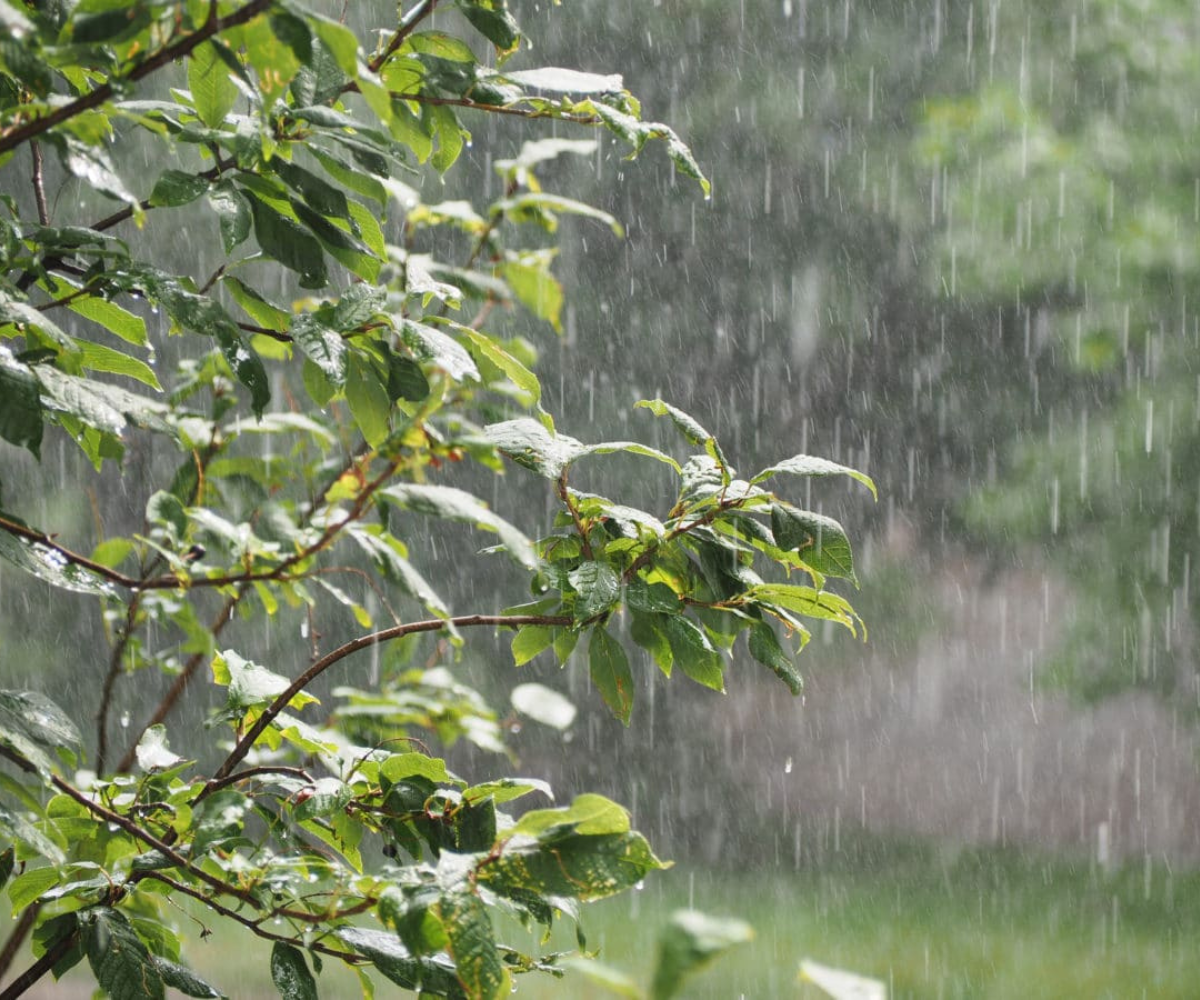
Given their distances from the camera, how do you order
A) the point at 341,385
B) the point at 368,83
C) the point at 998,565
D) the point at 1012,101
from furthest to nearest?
the point at 998,565
the point at 1012,101
the point at 341,385
the point at 368,83

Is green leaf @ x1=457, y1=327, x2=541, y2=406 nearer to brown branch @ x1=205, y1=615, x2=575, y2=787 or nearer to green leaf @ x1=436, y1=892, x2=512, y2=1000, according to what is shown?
brown branch @ x1=205, y1=615, x2=575, y2=787

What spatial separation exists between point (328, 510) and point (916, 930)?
265 inches

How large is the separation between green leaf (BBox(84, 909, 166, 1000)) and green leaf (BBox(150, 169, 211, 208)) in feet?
1.52

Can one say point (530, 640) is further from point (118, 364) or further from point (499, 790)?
point (118, 364)

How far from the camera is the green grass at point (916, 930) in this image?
5863mm

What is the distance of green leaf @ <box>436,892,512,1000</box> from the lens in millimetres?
610

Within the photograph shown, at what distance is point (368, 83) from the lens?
646 millimetres

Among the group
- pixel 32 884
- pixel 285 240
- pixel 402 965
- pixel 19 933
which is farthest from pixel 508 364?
pixel 19 933

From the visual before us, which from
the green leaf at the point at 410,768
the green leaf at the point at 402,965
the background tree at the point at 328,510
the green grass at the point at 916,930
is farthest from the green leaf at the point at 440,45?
the green grass at the point at 916,930

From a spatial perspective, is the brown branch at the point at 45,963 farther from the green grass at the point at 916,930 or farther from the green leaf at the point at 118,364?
the green grass at the point at 916,930

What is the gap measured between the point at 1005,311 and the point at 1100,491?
4.66 ft

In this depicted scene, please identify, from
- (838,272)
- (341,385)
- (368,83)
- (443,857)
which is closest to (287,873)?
(443,857)

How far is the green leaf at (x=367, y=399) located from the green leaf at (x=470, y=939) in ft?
1.02

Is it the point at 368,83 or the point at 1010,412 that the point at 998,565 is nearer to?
the point at 1010,412
